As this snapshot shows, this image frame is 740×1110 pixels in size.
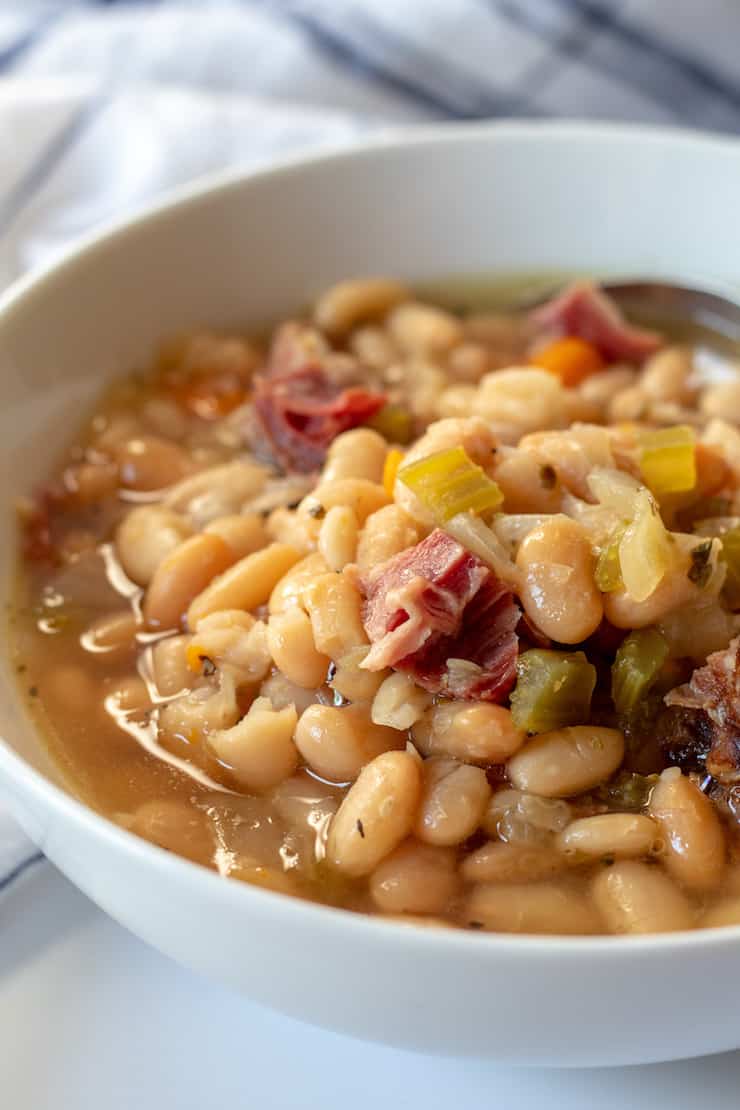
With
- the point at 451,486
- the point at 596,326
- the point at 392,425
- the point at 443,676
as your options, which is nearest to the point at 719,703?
the point at 443,676

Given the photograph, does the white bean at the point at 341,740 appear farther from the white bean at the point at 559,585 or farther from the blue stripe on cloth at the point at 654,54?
the blue stripe on cloth at the point at 654,54

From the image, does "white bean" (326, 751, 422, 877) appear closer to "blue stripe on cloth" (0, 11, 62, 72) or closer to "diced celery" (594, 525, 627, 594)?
"diced celery" (594, 525, 627, 594)

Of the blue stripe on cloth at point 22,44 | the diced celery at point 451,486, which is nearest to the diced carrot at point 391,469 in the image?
the diced celery at point 451,486

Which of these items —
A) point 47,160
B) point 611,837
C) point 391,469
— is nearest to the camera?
point 611,837

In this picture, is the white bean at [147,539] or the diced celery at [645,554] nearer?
the diced celery at [645,554]

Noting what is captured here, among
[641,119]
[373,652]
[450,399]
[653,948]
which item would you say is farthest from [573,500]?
[641,119]

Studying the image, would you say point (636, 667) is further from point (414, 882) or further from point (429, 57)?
point (429, 57)

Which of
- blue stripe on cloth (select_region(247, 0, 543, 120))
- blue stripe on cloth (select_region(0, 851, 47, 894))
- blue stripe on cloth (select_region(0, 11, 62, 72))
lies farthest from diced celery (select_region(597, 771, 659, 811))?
blue stripe on cloth (select_region(0, 11, 62, 72))
